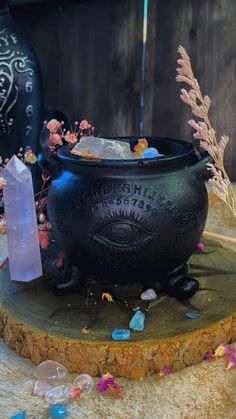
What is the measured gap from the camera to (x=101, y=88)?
279cm

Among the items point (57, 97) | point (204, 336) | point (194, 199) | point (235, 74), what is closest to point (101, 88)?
point (57, 97)

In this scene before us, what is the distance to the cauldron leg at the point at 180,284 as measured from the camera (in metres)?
1.25

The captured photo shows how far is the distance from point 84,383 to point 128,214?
1.19ft

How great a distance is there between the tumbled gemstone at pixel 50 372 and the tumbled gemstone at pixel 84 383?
4 centimetres

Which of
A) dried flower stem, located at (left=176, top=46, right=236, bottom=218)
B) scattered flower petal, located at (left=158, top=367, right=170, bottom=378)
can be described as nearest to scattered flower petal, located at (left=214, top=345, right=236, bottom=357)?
scattered flower petal, located at (left=158, top=367, right=170, bottom=378)

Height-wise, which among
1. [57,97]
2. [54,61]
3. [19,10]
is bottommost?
[57,97]

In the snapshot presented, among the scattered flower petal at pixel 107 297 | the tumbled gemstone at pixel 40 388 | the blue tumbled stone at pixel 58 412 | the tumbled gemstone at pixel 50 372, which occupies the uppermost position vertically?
the scattered flower petal at pixel 107 297

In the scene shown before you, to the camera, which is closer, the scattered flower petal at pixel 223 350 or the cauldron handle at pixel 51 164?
the scattered flower petal at pixel 223 350

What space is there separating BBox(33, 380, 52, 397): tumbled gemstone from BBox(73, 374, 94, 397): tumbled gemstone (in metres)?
0.06

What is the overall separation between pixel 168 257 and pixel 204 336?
0.63 feet

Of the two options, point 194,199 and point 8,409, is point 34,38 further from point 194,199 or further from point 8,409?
point 8,409

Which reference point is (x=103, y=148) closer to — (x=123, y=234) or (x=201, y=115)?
(x=123, y=234)

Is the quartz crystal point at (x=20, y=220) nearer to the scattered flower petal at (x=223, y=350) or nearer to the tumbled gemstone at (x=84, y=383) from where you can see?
the tumbled gemstone at (x=84, y=383)

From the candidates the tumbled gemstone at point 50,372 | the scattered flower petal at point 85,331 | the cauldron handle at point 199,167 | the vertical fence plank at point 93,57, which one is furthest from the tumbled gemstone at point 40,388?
the vertical fence plank at point 93,57
